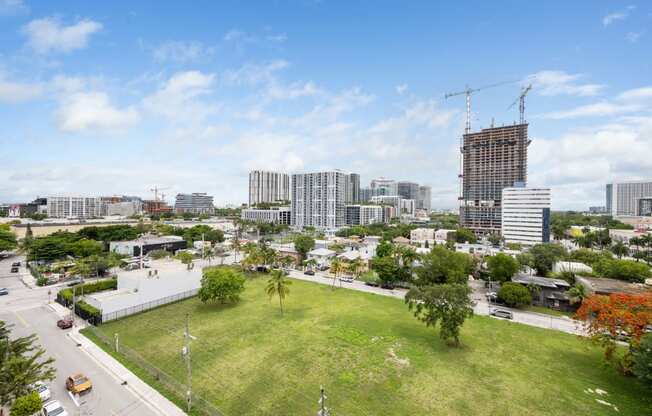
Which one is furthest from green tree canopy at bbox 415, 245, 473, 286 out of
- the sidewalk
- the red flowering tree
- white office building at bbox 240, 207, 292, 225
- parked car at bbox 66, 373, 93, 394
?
white office building at bbox 240, 207, 292, 225

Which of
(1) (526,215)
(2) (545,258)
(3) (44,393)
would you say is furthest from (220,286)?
(1) (526,215)

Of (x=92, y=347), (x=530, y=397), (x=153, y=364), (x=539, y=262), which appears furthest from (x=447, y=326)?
(x=539, y=262)

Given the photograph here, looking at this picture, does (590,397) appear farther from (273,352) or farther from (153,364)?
(153,364)

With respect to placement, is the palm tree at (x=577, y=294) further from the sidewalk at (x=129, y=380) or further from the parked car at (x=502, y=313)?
the sidewalk at (x=129, y=380)

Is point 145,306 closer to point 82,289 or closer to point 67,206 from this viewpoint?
point 82,289

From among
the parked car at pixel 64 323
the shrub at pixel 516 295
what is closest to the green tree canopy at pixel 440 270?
the shrub at pixel 516 295
